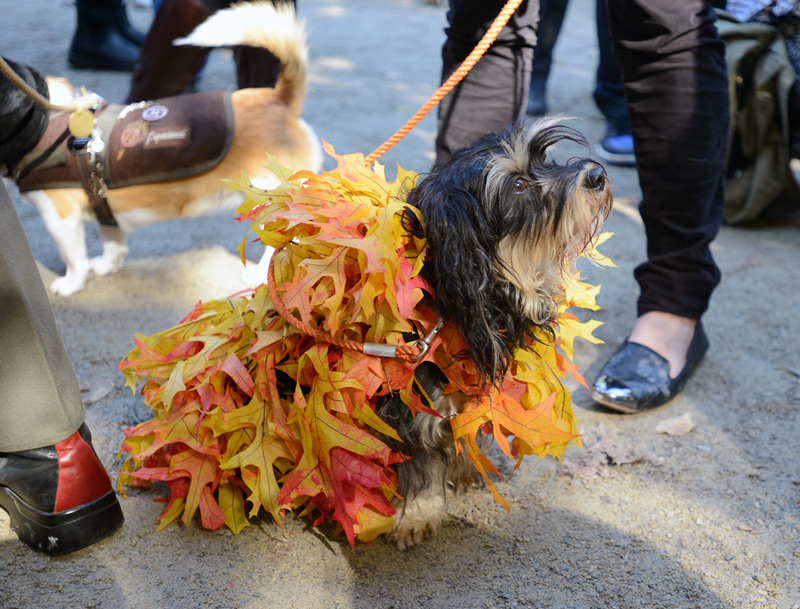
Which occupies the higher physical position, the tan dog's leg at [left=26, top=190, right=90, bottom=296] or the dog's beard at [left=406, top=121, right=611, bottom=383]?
the dog's beard at [left=406, top=121, right=611, bottom=383]

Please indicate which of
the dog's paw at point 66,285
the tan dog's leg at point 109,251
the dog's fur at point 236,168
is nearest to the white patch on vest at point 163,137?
the dog's fur at point 236,168

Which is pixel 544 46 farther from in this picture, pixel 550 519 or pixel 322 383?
pixel 322 383

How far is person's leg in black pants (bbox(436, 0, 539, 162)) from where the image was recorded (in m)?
2.41

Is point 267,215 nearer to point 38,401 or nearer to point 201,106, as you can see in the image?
point 38,401

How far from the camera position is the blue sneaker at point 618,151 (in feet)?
15.3

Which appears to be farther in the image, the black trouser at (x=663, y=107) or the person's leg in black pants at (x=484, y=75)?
the person's leg in black pants at (x=484, y=75)

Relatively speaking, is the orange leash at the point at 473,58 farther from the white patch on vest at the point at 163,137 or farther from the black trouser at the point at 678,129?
the white patch on vest at the point at 163,137

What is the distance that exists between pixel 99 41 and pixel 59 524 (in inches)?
212

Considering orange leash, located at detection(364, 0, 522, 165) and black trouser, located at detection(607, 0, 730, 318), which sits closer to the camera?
orange leash, located at detection(364, 0, 522, 165)

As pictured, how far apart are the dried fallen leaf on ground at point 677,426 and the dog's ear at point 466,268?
1.03 m

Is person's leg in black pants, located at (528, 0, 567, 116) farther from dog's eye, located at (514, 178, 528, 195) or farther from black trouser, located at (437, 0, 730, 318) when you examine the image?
dog's eye, located at (514, 178, 528, 195)

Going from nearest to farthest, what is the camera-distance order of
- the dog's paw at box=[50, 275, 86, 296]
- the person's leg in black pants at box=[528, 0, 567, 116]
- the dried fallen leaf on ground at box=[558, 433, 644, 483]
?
the dried fallen leaf on ground at box=[558, 433, 644, 483] → the dog's paw at box=[50, 275, 86, 296] → the person's leg in black pants at box=[528, 0, 567, 116]

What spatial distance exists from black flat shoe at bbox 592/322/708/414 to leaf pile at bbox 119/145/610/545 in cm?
55

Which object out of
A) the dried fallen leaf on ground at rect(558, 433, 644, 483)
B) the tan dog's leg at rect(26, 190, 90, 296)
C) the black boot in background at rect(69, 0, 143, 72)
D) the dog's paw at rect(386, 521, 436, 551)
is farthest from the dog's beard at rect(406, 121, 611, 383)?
the black boot in background at rect(69, 0, 143, 72)
